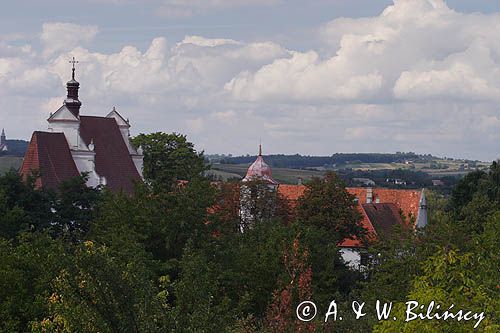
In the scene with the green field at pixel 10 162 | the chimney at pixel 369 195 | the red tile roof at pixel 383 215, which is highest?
the green field at pixel 10 162

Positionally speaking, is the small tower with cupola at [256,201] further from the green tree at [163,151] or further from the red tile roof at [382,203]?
the green tree at [163,151]

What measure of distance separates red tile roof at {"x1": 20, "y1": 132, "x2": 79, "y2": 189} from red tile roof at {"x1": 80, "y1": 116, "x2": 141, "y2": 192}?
493cm

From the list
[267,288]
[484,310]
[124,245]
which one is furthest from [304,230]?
[484,310]

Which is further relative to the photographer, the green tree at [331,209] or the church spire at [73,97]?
the church spire at [73,97]

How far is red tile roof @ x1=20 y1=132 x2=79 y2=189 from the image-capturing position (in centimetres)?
7569

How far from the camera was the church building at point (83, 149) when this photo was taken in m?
77.7

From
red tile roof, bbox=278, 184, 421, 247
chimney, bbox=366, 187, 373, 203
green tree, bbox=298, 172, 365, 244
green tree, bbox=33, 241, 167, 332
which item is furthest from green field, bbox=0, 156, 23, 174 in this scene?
green tree, bbox=33, 241, 167, 332

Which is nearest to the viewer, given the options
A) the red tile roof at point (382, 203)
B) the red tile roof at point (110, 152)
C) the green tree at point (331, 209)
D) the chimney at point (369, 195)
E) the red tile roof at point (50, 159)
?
the green tree at point (331, 209)

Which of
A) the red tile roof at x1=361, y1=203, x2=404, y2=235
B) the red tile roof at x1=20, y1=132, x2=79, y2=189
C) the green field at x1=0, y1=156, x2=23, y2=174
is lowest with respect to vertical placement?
the red tile roof at x1=361, y1=203, x2=404, y2=235

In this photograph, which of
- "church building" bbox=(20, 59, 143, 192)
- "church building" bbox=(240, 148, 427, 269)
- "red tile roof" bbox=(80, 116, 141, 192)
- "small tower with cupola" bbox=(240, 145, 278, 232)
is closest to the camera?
"small tower with cupola" bbox=(240, 145, 278, 232)

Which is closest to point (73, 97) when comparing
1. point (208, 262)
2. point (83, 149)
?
point (83, 149)

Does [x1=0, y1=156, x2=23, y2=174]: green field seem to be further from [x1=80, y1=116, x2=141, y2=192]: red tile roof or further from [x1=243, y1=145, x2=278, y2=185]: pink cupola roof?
[x1=243, y1=145, x2=278, y2=185]: pink cupola roof

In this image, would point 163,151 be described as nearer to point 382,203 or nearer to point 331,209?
point 382,203

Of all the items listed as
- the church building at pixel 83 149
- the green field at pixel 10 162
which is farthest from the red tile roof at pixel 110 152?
the green field at pixel 10 162
